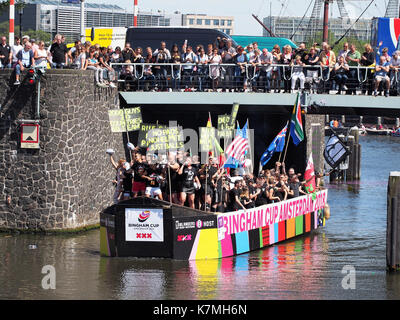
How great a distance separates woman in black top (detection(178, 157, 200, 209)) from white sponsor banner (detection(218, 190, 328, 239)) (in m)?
1.09

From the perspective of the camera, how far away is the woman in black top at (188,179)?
22203 mm

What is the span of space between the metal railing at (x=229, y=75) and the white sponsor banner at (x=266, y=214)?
12.0ft

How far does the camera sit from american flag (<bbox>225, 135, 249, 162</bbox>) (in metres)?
23.8

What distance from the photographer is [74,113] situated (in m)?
25.6

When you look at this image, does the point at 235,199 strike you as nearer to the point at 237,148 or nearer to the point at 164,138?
the point at 237,148

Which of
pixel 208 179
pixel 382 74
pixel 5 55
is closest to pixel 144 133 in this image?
pixel 208 179

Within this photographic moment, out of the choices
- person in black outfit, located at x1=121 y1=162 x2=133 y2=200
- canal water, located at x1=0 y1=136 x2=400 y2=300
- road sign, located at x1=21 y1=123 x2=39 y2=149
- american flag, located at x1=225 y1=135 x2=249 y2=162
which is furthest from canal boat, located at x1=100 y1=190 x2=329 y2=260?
road sign, located at x1=21 y1=123 x2=39 y2=149

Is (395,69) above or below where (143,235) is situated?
above

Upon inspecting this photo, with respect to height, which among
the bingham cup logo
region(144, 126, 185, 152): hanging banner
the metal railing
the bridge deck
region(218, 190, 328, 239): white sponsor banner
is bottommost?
region(218, 190, 328, 239): white sponsor banner

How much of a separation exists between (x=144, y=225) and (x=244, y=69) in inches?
357

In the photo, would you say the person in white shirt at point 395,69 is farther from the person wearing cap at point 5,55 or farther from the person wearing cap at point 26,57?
the person wearing cap at point 5,55

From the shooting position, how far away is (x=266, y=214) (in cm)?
2380

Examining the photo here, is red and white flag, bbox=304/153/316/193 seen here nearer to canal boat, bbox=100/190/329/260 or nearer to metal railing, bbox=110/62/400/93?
metal railing, bbox=110/62/400/93

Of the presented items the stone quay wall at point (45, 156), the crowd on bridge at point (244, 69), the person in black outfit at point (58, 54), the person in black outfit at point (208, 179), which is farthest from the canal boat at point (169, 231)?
the crowd on bridge at point (244, 69)
